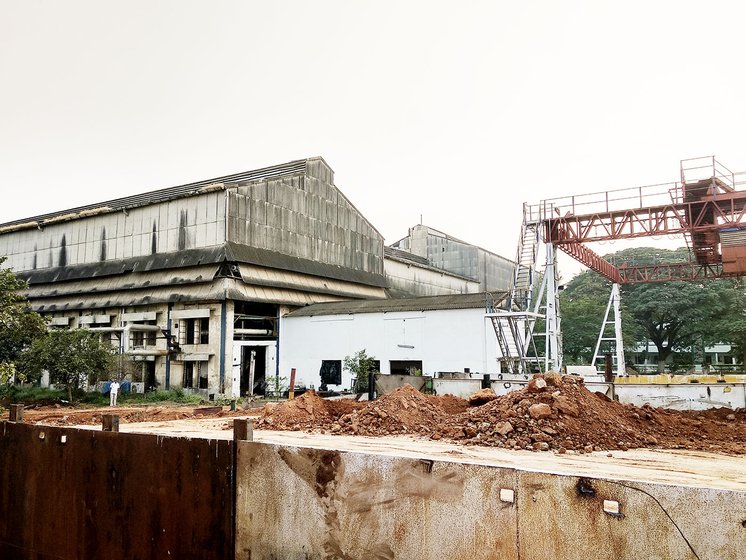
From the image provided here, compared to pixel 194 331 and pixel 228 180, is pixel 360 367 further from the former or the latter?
pixel 228 180

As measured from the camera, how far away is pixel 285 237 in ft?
113

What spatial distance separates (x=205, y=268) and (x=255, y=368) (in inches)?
268

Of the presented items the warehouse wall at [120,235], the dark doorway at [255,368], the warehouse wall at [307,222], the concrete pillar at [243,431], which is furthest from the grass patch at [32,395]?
the concrete pillar at [243,431]

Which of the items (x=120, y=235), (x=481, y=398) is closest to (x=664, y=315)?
(x=120, y=235)

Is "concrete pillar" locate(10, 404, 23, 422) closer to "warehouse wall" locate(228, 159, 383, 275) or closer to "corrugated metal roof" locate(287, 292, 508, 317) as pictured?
"corrugated metal roof" locate(287, 292, 508, 317)

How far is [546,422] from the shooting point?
8.49m

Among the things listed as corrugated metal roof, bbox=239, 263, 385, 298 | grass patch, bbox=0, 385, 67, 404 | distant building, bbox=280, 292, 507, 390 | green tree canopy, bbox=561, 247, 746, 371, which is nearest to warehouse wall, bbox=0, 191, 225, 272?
corrugated metal roof, bbox=239, 263, 385, 298

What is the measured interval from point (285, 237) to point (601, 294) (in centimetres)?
3641

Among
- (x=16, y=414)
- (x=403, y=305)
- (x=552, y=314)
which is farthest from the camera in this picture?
(x=403, y=305)

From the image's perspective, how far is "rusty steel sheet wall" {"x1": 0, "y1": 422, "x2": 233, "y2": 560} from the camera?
738cm

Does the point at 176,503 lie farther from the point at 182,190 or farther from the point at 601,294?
the point at 601,294

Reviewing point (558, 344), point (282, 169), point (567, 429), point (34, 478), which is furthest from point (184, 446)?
point (282, 169)

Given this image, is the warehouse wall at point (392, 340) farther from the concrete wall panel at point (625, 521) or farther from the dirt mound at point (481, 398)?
the concrete wall panel at point (625, 521)

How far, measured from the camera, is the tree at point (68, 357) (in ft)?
87.5
